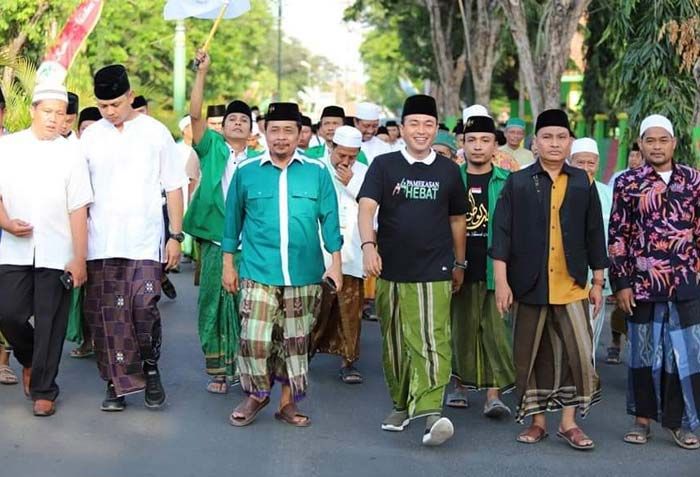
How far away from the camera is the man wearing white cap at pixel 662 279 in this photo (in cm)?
741

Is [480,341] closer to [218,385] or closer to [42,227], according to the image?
[218,385]

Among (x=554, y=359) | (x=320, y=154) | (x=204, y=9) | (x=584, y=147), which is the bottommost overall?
(x=554, y=359)

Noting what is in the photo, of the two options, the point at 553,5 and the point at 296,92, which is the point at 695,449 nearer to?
the point at 553,5

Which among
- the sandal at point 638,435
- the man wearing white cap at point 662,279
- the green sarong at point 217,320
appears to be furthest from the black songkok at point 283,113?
the sandal at point 638,435

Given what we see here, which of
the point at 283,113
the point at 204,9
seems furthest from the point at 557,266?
the point at 204,9

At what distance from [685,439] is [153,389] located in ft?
11.0

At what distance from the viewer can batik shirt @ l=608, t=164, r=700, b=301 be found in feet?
24.3

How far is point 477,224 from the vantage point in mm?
8227

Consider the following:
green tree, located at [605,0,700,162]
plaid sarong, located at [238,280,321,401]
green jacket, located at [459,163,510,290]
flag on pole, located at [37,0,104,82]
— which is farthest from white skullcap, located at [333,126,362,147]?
flag on pole, located at [37,0,104,82]

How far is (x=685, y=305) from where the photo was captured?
7.45 metres

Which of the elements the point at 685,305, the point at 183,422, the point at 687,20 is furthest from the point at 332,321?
the point at 687,20

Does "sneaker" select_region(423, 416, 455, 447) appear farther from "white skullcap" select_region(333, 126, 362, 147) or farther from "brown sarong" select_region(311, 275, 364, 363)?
"white skullcap" select_region(333, 126, 362, 147)

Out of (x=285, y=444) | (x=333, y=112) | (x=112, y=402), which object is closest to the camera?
(x=285, y=444)

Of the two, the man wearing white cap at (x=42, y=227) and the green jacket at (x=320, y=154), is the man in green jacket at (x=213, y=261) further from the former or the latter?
the green jacket at (x=320, y=154)
